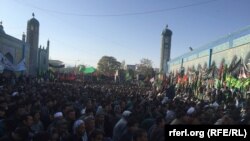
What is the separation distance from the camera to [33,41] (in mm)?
58469

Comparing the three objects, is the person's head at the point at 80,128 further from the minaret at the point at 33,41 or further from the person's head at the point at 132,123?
the minaret at the point at 33,41

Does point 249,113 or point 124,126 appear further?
point 249,113

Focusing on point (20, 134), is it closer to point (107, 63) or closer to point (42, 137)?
point (42, 137)

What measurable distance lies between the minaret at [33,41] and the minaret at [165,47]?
22383 millimetres

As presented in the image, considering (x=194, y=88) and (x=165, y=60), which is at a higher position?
(x=165, y=60)

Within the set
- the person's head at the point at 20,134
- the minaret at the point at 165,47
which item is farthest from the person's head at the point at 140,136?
the minaret at the point at 165,47

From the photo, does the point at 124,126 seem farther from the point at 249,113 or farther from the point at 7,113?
the point at 249,113

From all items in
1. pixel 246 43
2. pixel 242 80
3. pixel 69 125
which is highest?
pixel 246 43

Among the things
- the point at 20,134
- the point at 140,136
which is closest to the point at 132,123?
the point at 140,136

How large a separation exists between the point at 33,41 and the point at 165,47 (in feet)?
78.8

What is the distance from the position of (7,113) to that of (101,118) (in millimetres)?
2713

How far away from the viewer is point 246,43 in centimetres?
2506

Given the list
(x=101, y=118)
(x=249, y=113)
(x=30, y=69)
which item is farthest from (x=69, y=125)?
(x=30, y=69)

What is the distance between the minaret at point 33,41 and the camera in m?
55.8
